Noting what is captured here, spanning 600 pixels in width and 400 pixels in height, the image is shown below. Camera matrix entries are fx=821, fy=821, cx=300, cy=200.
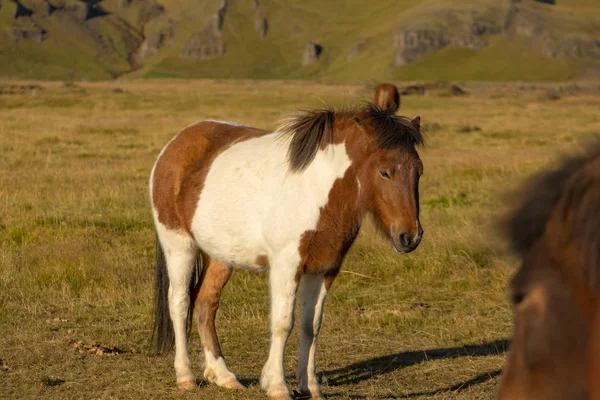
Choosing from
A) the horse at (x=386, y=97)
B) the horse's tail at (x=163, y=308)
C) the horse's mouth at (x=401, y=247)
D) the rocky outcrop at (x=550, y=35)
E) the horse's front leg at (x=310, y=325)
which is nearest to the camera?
the horse's mouth at (x=401, y=247)

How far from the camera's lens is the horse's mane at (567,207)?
1.11 meters

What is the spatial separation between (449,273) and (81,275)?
13.5 ft

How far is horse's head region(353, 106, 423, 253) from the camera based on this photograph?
4.91 m

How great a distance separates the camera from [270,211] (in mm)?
5332

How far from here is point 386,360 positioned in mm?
6680

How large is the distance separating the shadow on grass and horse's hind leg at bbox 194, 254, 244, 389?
796mm

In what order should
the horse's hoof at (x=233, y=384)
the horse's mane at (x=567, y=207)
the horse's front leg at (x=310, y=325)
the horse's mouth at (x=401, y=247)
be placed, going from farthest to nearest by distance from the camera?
the horse's hoof at (x=233, y=384) → the horse's front leg at (x=310, y=325) → the horse's mouth at (x=401, y=247) → the horse's mane at (x=567, y=207)

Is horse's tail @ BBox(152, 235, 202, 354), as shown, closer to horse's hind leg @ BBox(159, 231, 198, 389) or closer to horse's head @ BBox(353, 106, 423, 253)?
horse's hind leg @ BBox(159, 231, 198, 389)

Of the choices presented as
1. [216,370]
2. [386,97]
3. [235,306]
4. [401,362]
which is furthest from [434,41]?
[216,370]

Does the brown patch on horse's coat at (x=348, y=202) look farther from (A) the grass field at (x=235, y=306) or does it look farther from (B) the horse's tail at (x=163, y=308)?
(B) the horse's tail at (x=163, y=308)

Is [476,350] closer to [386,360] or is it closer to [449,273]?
[386,360]

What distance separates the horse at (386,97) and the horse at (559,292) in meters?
4.31

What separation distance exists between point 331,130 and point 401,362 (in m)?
2.27

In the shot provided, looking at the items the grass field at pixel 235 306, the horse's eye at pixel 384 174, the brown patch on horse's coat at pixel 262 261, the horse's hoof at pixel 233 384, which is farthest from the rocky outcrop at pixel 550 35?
the horse's eye at pixel 384 174
